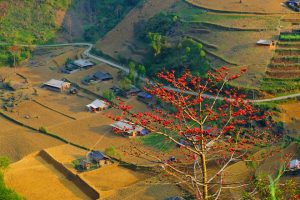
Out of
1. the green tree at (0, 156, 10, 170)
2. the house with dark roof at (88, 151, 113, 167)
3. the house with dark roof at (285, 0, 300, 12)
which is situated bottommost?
the house with dark roof at (88, 151, 113, 167)

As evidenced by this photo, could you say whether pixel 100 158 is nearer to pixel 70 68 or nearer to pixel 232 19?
pixel 70 68

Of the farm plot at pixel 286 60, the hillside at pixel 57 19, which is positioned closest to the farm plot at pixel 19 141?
the farm plot at pixel 286 60

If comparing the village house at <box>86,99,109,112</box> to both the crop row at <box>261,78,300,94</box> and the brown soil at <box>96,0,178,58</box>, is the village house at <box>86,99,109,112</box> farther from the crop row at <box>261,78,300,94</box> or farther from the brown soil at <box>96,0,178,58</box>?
the crop row at <box>261,78,300,94</box>

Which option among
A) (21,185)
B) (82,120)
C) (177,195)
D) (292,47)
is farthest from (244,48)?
(21,185)

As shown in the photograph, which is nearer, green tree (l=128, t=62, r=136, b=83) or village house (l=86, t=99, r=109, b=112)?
village house (l=86, t=99, r=109, b=112)

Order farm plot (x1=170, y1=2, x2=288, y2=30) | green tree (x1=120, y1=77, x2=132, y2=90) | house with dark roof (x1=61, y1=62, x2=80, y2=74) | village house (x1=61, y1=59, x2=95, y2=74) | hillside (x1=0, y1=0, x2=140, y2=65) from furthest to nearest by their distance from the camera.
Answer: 1. hillside (x1=0, y1=0, x2=140, y2=65)
2. village house (x1=61, y1=59, x2=95, y2=74)
3. house with dark roof (x1=61, y1=62, x2=80, y2=74)
4. farm plot (x1=170, y1=2, x2=288, y2=30)
5. green tree (x1=120, y1=77, x2=132, y2=90)

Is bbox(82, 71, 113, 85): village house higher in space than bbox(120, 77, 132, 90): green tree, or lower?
lower

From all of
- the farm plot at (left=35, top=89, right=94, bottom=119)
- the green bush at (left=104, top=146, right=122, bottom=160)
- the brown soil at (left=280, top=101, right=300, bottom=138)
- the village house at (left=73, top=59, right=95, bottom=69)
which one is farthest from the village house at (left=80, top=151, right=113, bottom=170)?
the village house at (left=73, top=59, right=95, bottom=69)

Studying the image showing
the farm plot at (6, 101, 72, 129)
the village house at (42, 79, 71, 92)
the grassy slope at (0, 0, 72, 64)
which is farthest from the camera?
the grassy slope at (0, 0, 72, 64)
